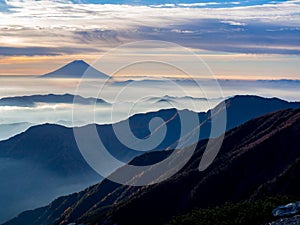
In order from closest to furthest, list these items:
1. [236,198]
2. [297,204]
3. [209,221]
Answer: [297,204] < [209,221] < [236,198]

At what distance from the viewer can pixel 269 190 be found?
592ft

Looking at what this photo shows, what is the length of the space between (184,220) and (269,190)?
289ft

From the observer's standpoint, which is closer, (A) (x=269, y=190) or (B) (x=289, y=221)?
(B) (x=289, y=221)

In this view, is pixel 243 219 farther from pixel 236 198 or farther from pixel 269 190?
pixel 236 198

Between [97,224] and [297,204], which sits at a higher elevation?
[297,204]

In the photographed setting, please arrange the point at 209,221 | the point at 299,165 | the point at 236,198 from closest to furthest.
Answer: the point at 209,221
the point at 299,165
the point at 236,198

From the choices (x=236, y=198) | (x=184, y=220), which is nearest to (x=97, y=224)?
(x=236, y=198)

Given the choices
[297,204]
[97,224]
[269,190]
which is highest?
[297,204]

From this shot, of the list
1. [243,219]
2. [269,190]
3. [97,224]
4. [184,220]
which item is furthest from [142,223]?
[243,219]

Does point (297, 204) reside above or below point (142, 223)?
above

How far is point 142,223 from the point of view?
19962cm

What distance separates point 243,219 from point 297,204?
31.5ft

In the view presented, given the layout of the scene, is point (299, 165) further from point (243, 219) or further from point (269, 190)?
point (243, 219)

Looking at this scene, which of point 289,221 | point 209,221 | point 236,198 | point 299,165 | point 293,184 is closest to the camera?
point 289,221
